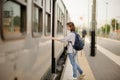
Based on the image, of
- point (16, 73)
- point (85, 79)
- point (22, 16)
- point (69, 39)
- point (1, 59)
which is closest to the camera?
point (1, 59)

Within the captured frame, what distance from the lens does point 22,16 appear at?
5.03m

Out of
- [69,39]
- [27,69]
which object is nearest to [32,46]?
[27,69]

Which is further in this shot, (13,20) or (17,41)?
(17,41)

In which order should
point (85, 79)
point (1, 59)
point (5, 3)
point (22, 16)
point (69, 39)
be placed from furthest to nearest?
point (85, 79)
point (69, 39)
point (22, 16)
point (5, 3)
point (1, 59)

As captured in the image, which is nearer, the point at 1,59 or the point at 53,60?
the point at 1,59

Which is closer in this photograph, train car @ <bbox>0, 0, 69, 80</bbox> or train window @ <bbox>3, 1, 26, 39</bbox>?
train car @ <bbox>0, 0, 69, 80</bbox>

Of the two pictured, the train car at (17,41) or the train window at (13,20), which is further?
the train window at (13,20)

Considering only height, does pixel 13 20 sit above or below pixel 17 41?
above

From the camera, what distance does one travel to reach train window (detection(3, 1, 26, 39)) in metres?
4.07

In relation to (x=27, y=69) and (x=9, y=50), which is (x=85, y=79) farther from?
(x=9, y=50)

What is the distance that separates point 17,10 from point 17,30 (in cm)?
27

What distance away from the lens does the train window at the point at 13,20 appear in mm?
4068

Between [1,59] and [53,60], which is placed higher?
[1,59]

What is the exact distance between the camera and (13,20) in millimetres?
4402
